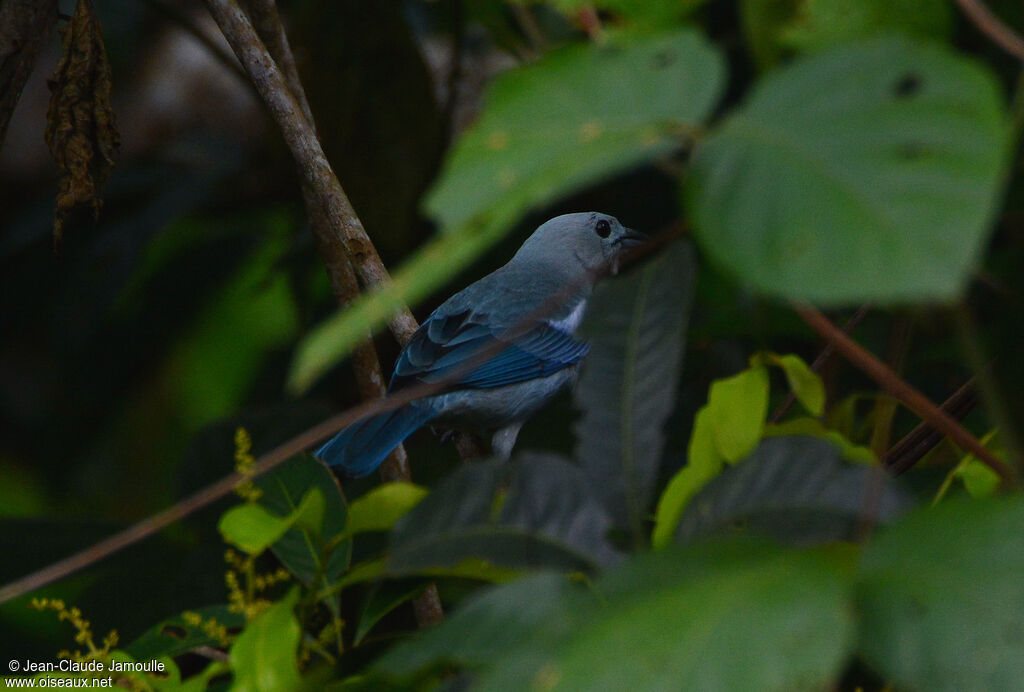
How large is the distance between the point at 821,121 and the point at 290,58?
54.6 inches

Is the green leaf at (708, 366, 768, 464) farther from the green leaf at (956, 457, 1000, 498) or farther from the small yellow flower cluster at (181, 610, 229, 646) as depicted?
the small yellow flower cluster at (181, 610, 229, 646)

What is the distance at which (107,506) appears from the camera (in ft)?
14.7

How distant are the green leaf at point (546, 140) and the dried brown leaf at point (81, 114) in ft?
3.03

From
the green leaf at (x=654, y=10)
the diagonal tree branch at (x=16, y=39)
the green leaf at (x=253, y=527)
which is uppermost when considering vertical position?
the diagonal tree branch at (x=16, y=39)

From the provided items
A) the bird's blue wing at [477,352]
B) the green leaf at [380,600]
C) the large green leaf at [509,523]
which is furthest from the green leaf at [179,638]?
the bird's blue wing at [477,352]

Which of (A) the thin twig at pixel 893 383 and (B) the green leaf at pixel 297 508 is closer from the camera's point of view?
(A) the thin twig at pixel 893 383

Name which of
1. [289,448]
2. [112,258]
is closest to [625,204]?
[112,258]

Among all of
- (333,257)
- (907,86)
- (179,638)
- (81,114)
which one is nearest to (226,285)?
(333,257)

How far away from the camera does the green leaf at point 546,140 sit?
0.56 metres

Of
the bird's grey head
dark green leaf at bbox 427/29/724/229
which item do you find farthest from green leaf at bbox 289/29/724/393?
the bird's grey head

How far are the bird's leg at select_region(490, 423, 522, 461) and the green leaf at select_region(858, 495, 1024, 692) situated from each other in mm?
1813

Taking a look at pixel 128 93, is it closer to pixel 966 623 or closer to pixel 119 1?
pixel 119 1

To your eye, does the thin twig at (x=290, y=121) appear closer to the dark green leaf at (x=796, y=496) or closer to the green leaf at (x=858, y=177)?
the dark green leaf at (x=796, y=496)

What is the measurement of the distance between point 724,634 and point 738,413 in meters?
0.43
